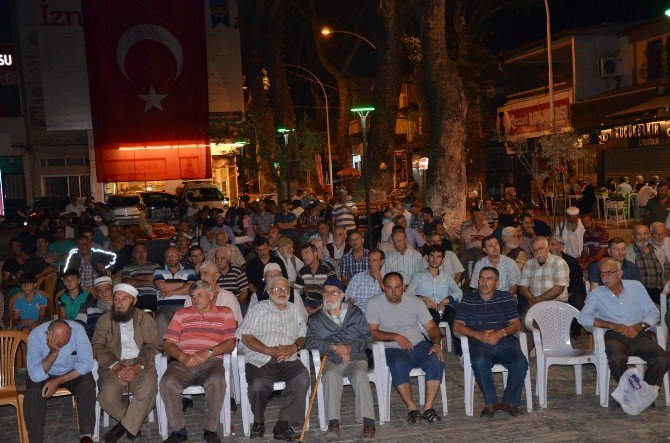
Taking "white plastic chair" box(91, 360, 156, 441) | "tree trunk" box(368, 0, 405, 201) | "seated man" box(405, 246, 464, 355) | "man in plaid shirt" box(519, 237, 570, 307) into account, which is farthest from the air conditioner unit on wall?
"white plastic chair" box(91, 360, 156, 441)

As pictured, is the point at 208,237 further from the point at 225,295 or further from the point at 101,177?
the point at 101,177

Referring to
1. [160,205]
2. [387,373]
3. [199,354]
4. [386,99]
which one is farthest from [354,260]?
[160,205]

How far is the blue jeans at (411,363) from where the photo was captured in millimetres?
7273

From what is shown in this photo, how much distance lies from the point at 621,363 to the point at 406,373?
201cm

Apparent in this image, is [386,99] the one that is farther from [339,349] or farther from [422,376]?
[339,349]

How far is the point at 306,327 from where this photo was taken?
775 cm

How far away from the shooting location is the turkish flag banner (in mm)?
22609

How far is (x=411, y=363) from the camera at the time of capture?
7.39 metres

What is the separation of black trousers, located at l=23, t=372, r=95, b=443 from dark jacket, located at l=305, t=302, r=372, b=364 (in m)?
2.05

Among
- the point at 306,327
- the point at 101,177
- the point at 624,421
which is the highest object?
the point at 101,177

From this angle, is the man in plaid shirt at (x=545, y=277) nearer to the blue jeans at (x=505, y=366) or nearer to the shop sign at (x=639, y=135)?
Answer: the blue jeans at (x=505, y=366)

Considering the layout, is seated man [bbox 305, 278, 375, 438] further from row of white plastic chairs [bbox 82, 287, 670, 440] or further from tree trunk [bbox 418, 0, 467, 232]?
tree trunk [bbox 418, 0, 467, 232]

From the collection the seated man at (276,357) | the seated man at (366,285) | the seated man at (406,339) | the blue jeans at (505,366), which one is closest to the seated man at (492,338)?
the blue jeans at (505,366)

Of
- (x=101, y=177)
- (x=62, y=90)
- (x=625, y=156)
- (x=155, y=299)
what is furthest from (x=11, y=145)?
(x=155, y=299)
